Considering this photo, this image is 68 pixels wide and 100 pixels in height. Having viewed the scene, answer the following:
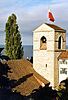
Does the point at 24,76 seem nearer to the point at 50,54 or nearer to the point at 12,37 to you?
Answer: the point at 50,54

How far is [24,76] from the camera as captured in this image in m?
36.1

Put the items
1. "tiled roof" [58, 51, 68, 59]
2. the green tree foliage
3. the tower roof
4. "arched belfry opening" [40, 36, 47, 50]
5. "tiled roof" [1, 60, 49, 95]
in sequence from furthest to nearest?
the green tree foliage
"arched belfry opening" [40, 36, 47, 50]
"tiled roof" [58, 51, 68, 59]
the tower roof
"tiled roof" [1, 60, 49, 95]

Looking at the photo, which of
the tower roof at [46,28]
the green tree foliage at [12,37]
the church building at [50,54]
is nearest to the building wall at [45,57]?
the church building at [50,54]

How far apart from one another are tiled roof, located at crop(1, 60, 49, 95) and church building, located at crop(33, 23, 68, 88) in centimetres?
104

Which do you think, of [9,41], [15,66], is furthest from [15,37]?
[15,66]

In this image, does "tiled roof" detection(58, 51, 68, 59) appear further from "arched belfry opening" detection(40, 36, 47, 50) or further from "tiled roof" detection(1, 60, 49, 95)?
"tiled roof" detection(1, 60, 49, 95)

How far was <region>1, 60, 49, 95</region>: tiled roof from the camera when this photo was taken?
33.0 metres

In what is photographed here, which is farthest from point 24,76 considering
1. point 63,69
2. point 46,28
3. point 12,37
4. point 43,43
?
point 12,37

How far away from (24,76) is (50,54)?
4595mm

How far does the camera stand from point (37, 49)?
1561 inches

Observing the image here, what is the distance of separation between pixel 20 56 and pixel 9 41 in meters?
2.75

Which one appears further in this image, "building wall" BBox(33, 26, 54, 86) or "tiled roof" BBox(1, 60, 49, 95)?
"building wall" BBox(33, 26, 54, 86)

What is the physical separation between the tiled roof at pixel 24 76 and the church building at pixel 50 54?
1.04 meters

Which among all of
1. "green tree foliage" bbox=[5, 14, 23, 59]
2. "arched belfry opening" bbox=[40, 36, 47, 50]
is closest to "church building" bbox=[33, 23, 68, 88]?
"arched belfry opening" bbox=[40, 36, 47, 50]
